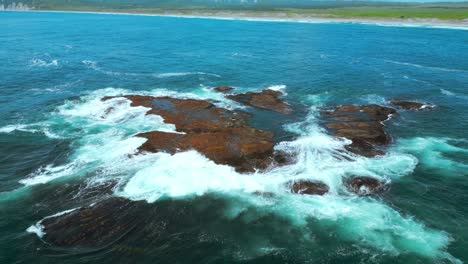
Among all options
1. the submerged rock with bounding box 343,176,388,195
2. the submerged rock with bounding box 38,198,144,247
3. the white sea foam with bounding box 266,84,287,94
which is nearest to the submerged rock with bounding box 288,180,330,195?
the submerged rock with bounding box 343,176,388,195

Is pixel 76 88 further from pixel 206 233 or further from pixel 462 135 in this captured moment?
pixel 462 135

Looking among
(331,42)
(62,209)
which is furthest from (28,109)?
(331,42)

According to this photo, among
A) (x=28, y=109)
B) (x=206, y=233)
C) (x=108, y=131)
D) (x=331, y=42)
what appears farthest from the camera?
(x=331, y=42)

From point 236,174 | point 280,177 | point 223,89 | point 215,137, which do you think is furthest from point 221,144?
point 223,89

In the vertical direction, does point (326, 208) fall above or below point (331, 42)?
below

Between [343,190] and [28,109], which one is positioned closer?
[343,190]

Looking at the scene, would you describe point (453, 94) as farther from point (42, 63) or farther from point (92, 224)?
point (42, 63)
